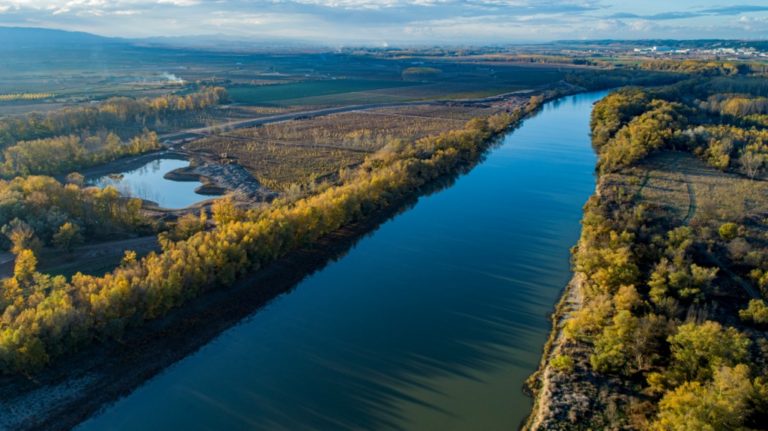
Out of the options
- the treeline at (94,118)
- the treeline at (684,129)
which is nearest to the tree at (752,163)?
the treeline at (684,129)

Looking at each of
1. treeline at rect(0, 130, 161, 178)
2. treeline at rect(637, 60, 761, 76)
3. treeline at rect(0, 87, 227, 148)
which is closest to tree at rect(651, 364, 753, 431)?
treeline at rect(0, 130, 161, 178)

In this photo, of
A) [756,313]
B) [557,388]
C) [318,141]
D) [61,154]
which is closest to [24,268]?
[557,388]

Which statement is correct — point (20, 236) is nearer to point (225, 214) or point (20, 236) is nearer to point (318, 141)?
point (225, 214)

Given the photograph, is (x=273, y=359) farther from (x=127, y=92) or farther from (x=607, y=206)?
(x=127, y=92)

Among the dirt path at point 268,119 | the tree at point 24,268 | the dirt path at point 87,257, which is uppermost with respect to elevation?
the dirt path at point 268,119

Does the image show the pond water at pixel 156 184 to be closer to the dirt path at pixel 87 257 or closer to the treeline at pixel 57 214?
the treeline at pixel 57 214

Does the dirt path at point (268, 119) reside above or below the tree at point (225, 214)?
above
